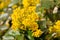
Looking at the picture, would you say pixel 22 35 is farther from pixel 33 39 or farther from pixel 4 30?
pixel 4 30

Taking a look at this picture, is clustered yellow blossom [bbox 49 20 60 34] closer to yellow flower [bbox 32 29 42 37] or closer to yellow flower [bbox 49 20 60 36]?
yellow flower [bbox 49 20 60 36]

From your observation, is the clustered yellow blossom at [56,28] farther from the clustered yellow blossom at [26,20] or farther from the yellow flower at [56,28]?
the clustered yellow blossom at [26,20]

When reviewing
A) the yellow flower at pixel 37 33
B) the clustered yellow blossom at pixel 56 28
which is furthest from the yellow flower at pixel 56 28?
the yellow flower at pixel 37 33

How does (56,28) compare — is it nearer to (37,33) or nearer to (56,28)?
(56,28)

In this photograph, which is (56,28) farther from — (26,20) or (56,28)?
(26,20)

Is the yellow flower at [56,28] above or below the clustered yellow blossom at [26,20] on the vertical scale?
below

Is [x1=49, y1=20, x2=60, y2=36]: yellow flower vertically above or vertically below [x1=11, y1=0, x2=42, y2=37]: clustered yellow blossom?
below

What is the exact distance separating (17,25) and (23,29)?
0.24 feet

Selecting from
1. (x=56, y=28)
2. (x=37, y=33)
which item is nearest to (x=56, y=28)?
(x=56, y=28)

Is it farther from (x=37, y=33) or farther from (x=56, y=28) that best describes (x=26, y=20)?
(x=56, y=28)

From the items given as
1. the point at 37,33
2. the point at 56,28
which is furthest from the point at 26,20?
the point at 56,28

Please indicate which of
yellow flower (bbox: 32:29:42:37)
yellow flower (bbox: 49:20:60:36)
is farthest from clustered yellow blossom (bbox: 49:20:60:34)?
A: yellow flower (bbox: 32:29:42:37)

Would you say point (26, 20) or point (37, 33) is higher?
point (26, 20)

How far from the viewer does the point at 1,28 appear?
252 centimetres
